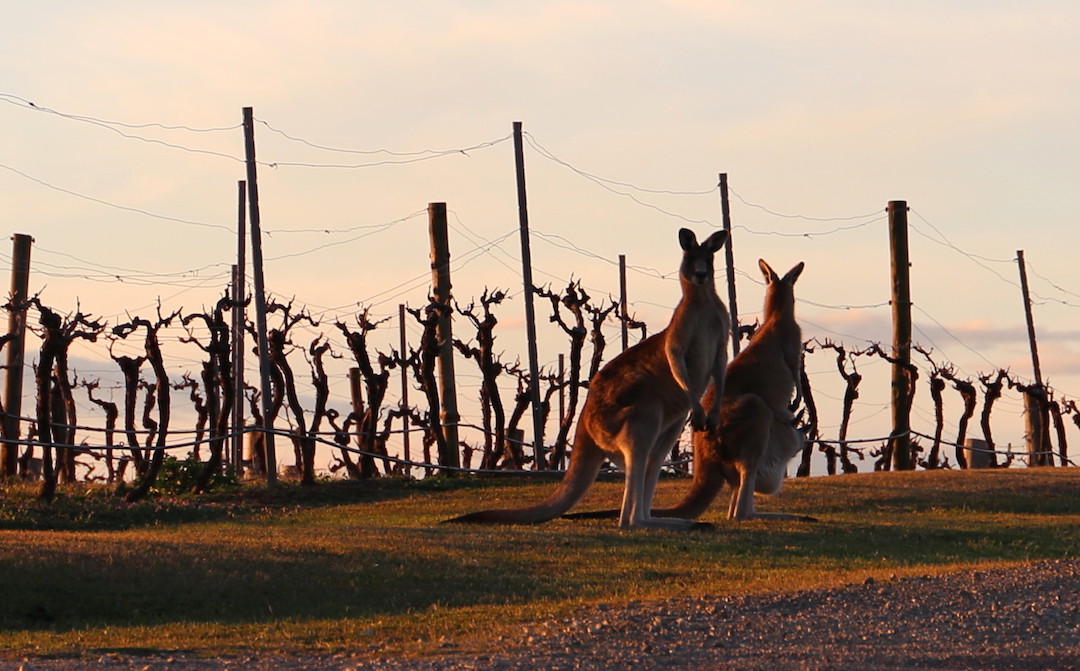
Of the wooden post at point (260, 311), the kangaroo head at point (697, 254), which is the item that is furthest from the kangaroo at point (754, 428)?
the wooden post at point (260, 311)

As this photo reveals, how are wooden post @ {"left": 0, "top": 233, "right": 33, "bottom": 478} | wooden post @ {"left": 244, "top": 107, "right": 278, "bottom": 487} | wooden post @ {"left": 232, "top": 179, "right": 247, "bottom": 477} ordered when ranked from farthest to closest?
wooden post @ {"left": 232, "top": 179, "right": 247, "bottom": 477}, wooden post @ {"left": 0, "top": 233, "right": 33, "bottom": 478}, wooden post @ {"left": 244, "top": 107, "right": 278, "bottom": 487}

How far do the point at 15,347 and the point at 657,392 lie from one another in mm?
15139

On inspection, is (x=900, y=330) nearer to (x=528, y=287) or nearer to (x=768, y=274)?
(x=528, y=287)

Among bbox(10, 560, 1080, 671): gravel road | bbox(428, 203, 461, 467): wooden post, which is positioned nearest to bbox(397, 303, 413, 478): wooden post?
bbox(428, 203, 461, 467): wooden post

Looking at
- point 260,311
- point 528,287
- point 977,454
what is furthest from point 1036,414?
point 260,311

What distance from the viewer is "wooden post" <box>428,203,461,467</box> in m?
26.7

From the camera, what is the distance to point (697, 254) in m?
14.8

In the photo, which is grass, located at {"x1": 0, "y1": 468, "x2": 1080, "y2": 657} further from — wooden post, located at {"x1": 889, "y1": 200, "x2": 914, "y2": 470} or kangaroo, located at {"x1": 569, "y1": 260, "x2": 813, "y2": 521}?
wooden post, located at {"x1": 889, "y1": 200, "x2": 914, "y2": 470}

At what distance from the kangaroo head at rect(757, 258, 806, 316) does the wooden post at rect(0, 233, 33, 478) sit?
14.3 m

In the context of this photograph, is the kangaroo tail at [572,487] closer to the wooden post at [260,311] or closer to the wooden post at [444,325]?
the wooden post at [260,311]

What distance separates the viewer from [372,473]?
28.4 meters

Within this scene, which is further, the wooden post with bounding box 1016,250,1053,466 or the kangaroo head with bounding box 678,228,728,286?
the wooden post with bounding box 1016,250,1053,466

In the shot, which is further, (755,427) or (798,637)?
(755,427)

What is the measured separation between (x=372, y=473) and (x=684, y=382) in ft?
47.7
